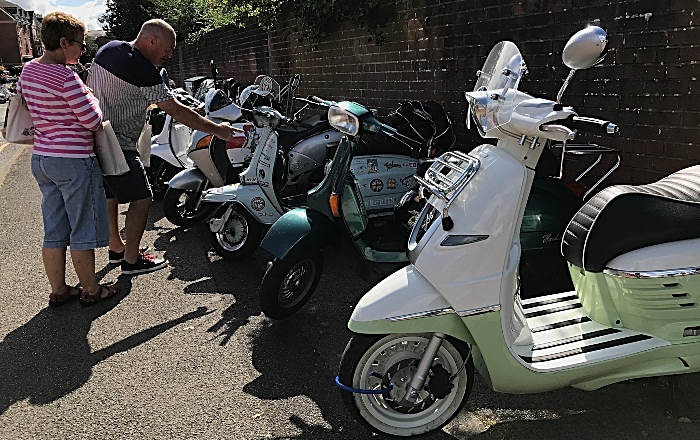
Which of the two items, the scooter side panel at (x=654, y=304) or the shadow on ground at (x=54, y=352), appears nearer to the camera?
the scooter side panel at (x=654, y=304)

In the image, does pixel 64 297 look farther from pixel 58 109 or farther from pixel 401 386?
pixel 401 386

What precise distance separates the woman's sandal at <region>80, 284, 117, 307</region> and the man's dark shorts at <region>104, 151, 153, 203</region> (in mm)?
692

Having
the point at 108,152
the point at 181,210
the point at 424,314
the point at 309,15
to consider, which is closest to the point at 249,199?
the point at 108,152

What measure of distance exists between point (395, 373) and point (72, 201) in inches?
101

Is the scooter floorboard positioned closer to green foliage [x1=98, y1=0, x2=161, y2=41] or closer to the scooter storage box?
the scooter storage box

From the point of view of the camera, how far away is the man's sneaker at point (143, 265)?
4895 mm

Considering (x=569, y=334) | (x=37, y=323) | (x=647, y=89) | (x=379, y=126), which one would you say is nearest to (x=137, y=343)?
(x=37, y=323)

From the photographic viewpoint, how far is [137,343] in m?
3.72

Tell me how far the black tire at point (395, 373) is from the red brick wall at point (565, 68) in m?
2.25

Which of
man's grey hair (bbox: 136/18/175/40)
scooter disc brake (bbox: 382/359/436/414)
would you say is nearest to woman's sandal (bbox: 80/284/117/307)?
man's grey hair (bbox: 136/18/175/40)

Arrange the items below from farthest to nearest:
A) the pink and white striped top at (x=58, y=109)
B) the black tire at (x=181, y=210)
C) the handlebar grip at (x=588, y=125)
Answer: the black tire at (x=181, y=210) < the pink and white striped top at (x=58, y=109) < the handlebar grip at (x=588, y=125)

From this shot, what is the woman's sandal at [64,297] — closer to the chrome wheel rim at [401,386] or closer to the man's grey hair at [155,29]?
the man's grey hair at [155,29]

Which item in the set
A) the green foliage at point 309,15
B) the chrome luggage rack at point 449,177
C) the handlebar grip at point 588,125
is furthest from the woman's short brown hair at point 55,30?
the green foliage at point 309,15

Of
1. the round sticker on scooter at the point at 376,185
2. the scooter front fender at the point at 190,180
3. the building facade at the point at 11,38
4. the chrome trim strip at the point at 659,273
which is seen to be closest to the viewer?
the chrome trim strip at the point at 659,273
